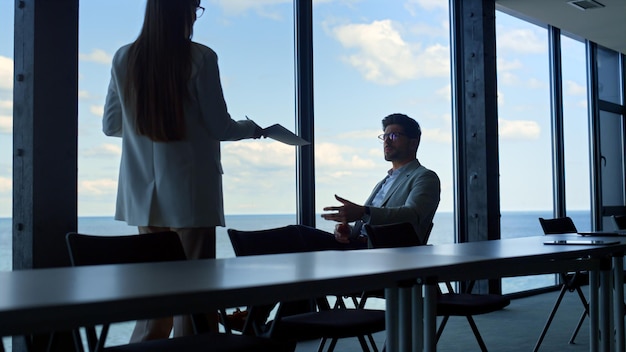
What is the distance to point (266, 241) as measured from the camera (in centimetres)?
319

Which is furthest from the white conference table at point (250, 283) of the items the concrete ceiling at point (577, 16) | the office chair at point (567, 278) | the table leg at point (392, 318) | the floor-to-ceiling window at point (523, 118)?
the concrete ceiling at point (577, 16)

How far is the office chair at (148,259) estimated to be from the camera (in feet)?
7.15

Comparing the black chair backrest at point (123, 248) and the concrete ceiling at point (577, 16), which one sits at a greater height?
the concrete ceiling at point (577, 16)

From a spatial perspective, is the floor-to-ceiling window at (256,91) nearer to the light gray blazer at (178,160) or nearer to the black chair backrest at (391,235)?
the black chair backrest at (391,235)

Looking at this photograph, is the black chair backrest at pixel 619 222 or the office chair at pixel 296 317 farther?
the black chair backrest at pixel 619 222

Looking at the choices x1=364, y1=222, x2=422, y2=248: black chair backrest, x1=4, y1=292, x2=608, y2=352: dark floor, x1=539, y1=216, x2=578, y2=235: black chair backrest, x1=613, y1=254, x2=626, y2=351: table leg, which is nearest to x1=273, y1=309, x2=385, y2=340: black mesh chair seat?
x1=364, y1=222, x2=422, y2=248: black chair backrest

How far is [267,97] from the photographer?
17.5 ft

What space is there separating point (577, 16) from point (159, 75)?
20.9ft

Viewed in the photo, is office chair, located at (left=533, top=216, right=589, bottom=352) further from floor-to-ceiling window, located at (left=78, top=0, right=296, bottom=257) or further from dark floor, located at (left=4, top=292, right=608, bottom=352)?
floor-to-ceiling window, located at (left=78, top=0, right=296, bottom=257)

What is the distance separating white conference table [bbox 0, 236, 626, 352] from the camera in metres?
1.23

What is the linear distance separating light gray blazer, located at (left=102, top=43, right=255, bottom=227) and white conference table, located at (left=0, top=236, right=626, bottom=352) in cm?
73

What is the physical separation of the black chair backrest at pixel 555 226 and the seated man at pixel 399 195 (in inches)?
45.5

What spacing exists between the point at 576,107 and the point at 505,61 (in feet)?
6.15

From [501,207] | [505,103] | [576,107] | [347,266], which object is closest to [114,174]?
[347,266]
